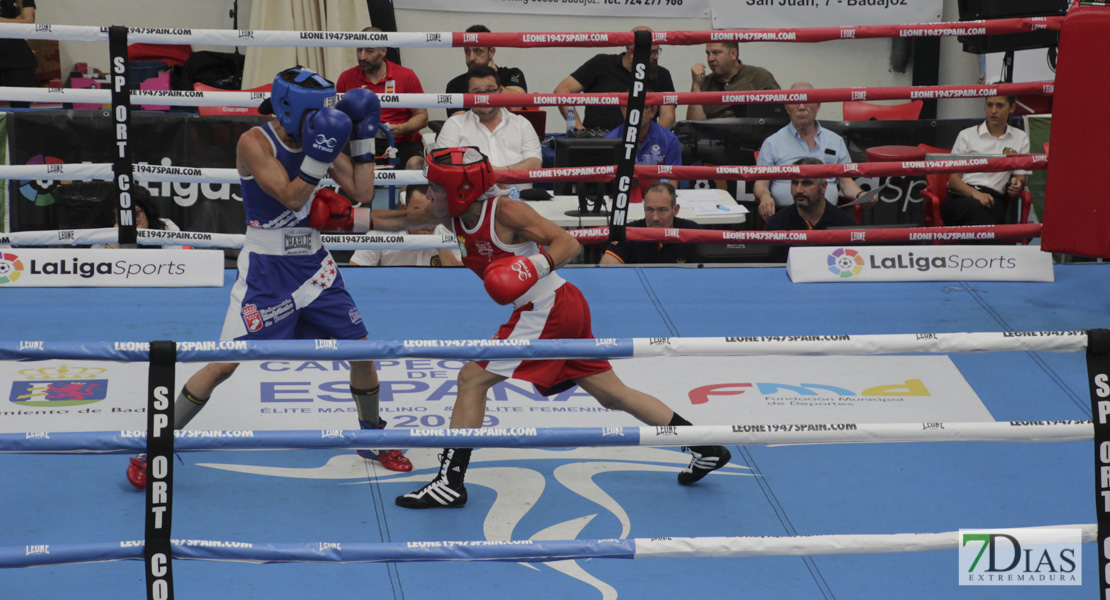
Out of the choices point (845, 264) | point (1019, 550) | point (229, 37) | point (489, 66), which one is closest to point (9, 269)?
point (229, 37)

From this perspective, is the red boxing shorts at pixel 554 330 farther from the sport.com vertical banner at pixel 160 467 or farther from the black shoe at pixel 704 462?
the sport.com vertical banner at pixel 160 467

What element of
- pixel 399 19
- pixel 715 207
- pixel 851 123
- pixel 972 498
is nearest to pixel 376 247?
pixel 715 207

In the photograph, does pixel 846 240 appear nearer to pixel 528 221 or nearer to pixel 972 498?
pixel 972 498

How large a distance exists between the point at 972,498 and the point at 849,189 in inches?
134

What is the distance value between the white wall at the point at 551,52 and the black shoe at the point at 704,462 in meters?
7.14

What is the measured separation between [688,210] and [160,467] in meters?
4.30

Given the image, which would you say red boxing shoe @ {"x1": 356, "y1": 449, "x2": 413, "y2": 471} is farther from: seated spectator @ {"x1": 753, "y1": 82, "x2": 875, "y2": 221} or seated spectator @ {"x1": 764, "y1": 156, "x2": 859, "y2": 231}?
seated spectator @ {"x1": 753, "y1": 82, "x2": 875, "y2": 221}

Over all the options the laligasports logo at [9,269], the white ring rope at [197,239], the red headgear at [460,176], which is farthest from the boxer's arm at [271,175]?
the laligasports logo at [9,269]

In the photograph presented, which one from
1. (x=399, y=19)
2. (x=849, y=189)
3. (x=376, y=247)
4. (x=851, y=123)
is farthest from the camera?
(x=399, y=19)

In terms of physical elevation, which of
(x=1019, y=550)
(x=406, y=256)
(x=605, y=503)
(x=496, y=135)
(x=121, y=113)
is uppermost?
(x=121, y=113)

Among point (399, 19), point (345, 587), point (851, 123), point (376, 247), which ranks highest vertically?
point (399, 19)

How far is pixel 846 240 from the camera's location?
17.0ft

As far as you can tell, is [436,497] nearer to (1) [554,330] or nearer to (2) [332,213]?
(1) [554,330]

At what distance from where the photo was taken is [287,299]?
373cm
